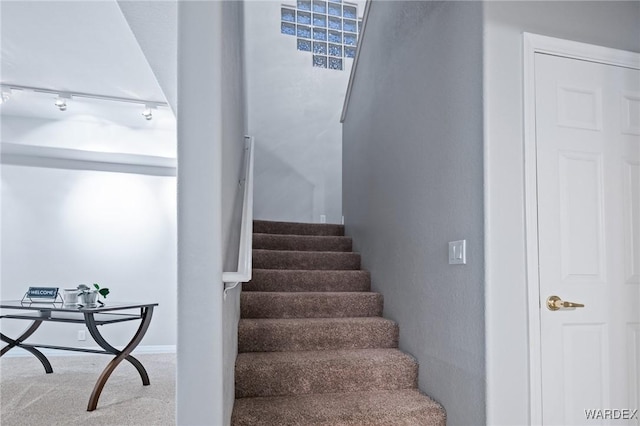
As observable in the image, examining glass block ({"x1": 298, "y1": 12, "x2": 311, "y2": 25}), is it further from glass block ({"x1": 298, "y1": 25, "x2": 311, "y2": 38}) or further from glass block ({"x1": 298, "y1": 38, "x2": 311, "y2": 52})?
glass block ({"x1": 298, "y1": 38, "x2": 311, "y2": 52})

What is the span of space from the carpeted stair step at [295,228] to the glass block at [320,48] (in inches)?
95.7

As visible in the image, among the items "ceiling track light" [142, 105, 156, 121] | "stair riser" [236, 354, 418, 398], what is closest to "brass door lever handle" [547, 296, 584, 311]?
"stair riser" [236, 354, 418, 398]

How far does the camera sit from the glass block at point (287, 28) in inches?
205

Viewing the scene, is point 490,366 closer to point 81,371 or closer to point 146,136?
point 81,371

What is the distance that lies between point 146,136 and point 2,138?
140 cm

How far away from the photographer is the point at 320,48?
535 cm

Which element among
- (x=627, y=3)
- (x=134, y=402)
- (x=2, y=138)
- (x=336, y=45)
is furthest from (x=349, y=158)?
(x=2, y=138)

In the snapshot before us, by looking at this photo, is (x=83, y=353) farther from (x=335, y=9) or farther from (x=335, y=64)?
(x=335, y=9)

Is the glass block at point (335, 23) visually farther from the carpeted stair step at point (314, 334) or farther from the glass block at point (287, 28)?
the carpeted stair step at point (314, 334)

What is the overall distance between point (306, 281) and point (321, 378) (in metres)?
0.96

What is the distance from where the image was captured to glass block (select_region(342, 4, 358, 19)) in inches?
213

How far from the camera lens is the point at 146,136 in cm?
480

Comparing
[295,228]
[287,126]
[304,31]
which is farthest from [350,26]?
[295,228]

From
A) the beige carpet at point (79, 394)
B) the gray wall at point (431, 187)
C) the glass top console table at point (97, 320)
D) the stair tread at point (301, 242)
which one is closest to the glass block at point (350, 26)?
the gray wall at point (431, 187)
